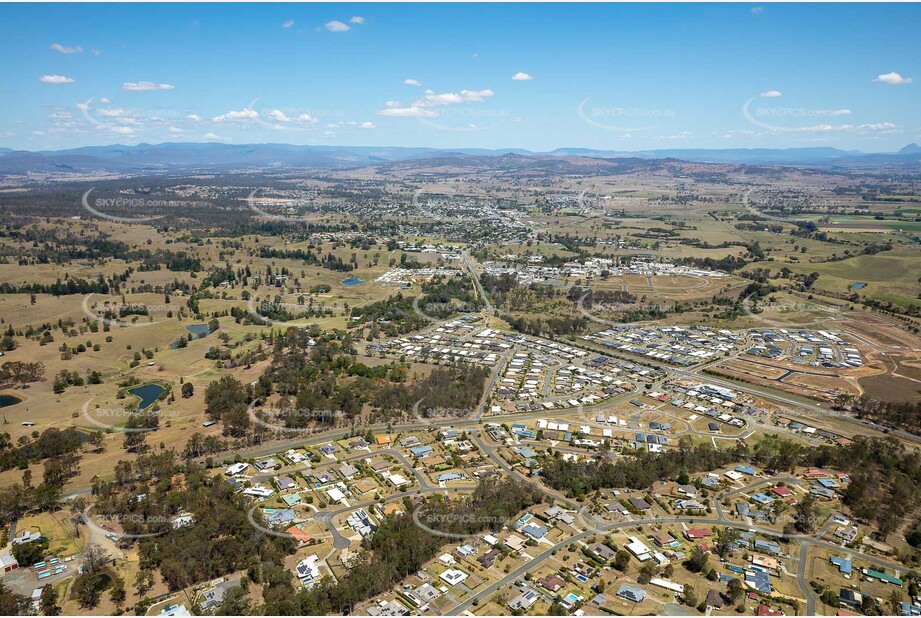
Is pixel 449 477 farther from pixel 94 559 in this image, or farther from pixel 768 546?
pixel 94 559

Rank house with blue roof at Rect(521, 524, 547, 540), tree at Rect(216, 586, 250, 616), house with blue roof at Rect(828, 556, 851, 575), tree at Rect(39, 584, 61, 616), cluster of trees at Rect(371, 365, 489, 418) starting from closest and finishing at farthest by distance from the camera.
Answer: tree at Rect(216, 586, 250, 616) < tree at Rect(39, 584, 61, 616) < house with blue roof at Rect(828, 556, 851, 575) < house with blue roof at Rect(521, 524, 547, 540) < cluster of trees at Rect(371, 365, 489, 418)

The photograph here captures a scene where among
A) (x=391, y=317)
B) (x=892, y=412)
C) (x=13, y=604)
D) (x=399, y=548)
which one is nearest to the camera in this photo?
(x=13, y=604)

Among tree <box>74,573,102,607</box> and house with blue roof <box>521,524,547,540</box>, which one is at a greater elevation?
tree <box>74,573,102,607</box>

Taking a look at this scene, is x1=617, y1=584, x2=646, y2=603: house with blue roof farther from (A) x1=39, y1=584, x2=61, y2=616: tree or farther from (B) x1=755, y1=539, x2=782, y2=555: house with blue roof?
(A) x1=39, y1=584, x2=61, y2=616: tree

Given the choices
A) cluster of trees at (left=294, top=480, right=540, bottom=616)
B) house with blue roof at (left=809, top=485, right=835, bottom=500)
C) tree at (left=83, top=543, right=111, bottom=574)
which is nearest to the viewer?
cluster of trees at (left=294, top=480, right=540, bottom=616)

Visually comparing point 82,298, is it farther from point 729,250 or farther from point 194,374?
point 729,250

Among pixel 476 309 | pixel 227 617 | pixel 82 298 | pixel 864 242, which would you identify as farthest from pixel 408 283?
pixel 864 242

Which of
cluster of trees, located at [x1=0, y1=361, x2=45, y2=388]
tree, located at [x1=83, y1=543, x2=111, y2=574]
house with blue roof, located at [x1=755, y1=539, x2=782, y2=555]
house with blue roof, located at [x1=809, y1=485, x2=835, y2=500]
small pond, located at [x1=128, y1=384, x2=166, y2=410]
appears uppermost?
cluster of trees, located at [x1=0, y1=361, x2=45, y2=388]

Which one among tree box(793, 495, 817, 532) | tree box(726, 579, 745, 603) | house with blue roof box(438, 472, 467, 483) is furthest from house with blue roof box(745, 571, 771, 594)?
house with blue roof box(438, 472, 467, 483)

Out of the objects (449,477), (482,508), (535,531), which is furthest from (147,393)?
(535,531)

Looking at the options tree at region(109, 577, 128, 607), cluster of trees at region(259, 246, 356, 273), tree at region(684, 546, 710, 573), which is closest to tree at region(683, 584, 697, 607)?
tree at region(684, 546, 710, 573)

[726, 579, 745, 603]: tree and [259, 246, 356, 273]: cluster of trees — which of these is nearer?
[726, 579, 745, 603]: tree
